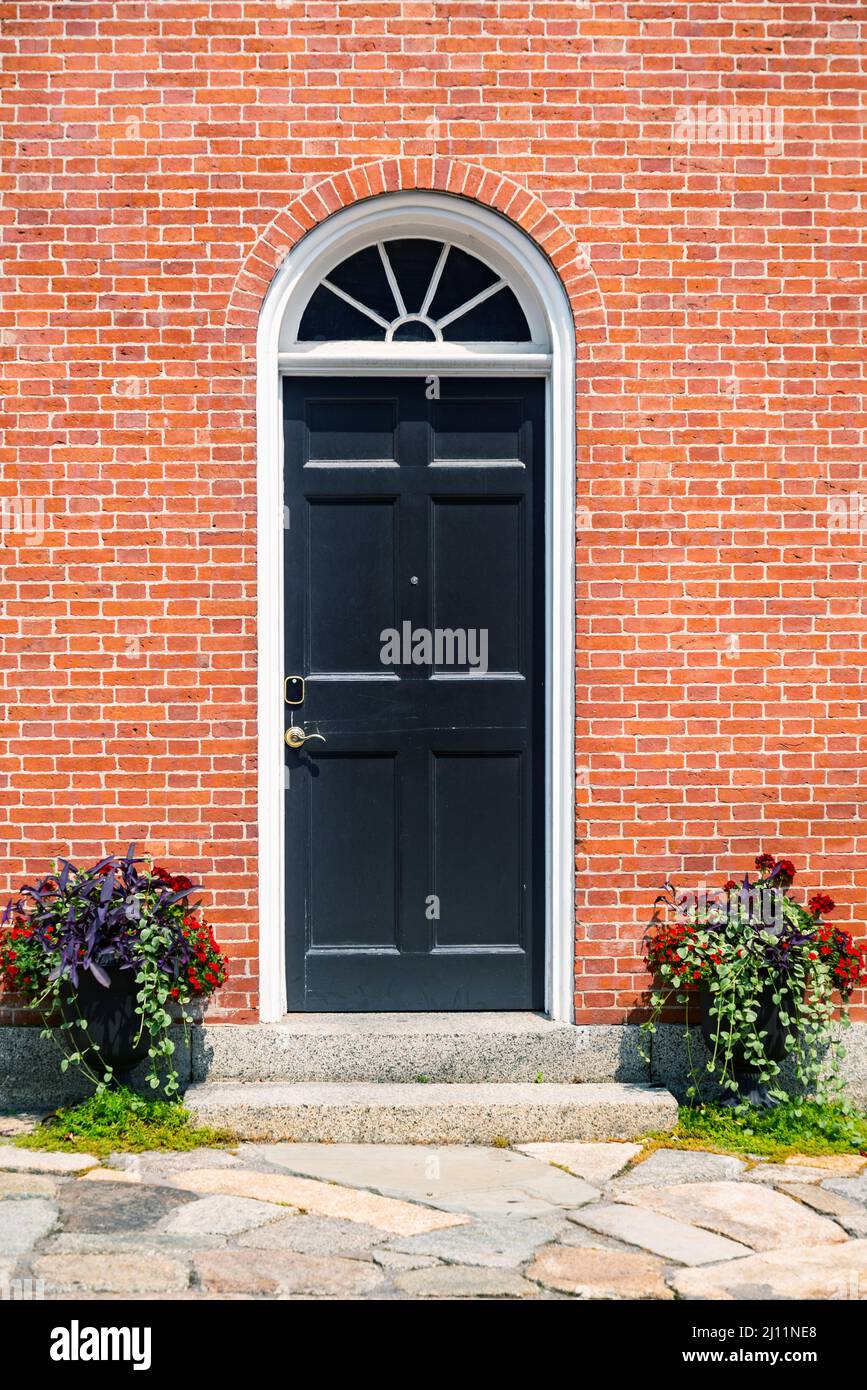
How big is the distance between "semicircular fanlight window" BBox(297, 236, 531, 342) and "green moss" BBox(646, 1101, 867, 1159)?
10.7 ft

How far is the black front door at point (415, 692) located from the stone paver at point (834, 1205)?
1.40 metres

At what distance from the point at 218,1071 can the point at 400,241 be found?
3.51 metres

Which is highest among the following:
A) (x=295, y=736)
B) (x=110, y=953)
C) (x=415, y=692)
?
(x=415, y=692)

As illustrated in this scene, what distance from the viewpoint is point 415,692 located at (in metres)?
5.57

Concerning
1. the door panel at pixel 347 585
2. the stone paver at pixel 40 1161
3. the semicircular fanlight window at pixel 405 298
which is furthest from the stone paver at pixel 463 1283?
the semicircular fanlight window at pixel 405 298

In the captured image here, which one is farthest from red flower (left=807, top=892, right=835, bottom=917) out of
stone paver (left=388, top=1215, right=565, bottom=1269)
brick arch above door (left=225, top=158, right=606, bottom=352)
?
brick arch above door (left=225, top=158, right=606, bottom=352)

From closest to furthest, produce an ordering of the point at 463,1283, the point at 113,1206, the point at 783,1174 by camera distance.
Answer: the point at 463,1283 < the point at 113,1206 < the point at 783,1174

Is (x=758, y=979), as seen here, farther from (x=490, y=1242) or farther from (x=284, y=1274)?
(x=284, y=1274)

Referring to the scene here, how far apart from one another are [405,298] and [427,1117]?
3.34 metres

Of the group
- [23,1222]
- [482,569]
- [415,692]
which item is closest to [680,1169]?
[415,692]

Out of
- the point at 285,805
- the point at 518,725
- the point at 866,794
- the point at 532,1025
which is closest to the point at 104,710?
the point at 285,805

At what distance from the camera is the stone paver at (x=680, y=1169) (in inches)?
181

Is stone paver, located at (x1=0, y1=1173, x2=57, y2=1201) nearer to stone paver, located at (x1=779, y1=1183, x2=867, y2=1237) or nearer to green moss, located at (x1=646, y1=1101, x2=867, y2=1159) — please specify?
green moss, located at (x1=646, y1=1101, x2=867, y2=1159)

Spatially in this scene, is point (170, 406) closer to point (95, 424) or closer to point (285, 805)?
point (95, 424)
